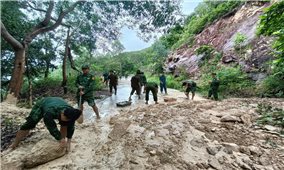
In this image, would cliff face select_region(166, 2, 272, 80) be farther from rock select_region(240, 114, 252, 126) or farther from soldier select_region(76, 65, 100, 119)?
soldier select_region(76, 65, 100, 119)

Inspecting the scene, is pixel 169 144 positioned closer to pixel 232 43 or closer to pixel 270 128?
pixel 270 128

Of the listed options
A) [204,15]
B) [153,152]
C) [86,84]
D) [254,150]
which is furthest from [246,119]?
[204,15]

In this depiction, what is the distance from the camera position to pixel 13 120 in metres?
6.76

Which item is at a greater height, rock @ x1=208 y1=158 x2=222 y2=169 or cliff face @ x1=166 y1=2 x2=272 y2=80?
cliff face @ x1=166 y1=2 x2=272 y2=80

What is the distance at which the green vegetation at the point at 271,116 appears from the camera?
6.12 meters

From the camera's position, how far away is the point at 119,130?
5688 mm

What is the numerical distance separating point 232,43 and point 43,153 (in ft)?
55.2

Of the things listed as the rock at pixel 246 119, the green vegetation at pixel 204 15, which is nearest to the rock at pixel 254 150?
the rock at pixel 246 119

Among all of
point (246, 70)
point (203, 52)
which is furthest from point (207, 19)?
point (246, 70)

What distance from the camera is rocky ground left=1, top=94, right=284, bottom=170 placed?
13.8 feet

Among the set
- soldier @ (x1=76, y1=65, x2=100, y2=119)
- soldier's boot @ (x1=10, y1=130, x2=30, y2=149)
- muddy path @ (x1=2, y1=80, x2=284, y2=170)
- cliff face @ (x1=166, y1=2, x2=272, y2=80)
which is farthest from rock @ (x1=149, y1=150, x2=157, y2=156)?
cliff face @ (x1=166, y1=2, x2=272, y2=80)

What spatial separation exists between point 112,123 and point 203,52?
15.3 m

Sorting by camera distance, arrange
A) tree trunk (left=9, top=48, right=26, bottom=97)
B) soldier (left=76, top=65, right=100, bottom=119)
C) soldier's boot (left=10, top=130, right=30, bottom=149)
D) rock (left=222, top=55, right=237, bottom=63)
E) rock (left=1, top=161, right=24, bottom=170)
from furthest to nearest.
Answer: rock (left=222, top=55, right=237, bottom=63) < tree trunk (left=9, top=48, right=26, bottom=97) < soldier (left=76, top=65, right=100, bottom=119) < soldier's boot (left=10, top=130, right=30, bottom=149) < rock (left=1, top=161, right=24, bottom=170)

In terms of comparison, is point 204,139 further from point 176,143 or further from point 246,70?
point 246,70
